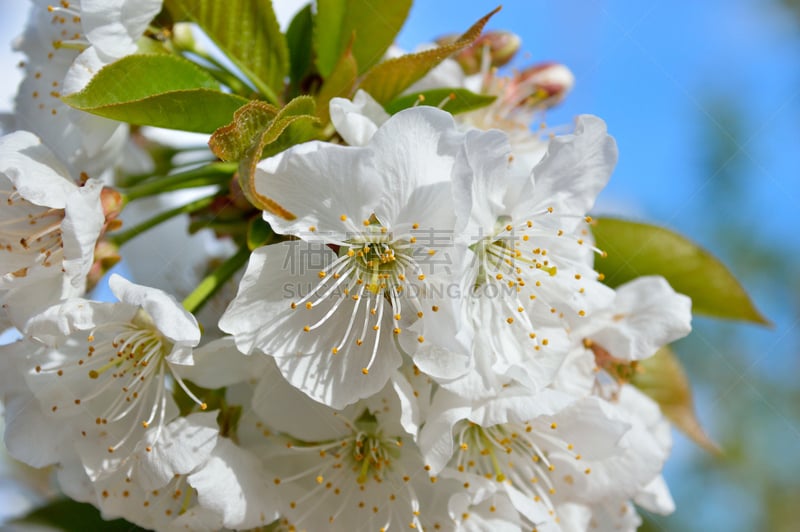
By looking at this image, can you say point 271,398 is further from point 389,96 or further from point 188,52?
point 188,52

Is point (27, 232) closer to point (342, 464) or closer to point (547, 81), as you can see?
point (342, 464)

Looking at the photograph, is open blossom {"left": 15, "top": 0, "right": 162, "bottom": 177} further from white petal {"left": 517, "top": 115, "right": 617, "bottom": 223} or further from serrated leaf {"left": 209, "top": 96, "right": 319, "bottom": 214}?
white petal {"left": 517, "top": 115, "right": 617, "bottom": 223}

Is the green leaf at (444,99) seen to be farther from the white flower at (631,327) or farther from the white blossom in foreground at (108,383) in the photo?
the white blossom in foreground at (108,383)

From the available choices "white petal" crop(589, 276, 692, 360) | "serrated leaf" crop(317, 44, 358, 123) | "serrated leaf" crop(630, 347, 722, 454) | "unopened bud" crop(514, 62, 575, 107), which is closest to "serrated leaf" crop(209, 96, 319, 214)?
"serrated leaf" crop(317, 44, 358, 123)

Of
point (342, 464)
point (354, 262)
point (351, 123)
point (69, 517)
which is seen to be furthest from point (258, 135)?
point (69, 517)

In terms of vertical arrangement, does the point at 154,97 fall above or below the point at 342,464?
above

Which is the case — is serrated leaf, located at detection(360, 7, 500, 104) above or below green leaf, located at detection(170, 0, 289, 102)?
above
